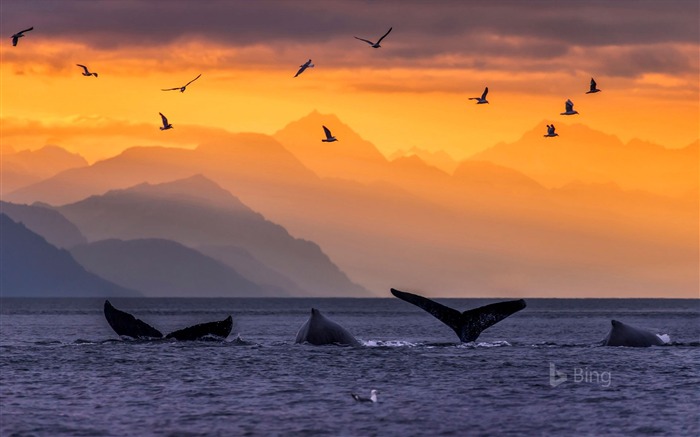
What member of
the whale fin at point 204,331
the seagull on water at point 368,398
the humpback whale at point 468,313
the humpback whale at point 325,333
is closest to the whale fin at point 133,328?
the whale fin at point 204,331

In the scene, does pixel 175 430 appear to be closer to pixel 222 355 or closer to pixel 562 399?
pixel 562 399

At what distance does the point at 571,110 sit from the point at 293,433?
42.9 metres

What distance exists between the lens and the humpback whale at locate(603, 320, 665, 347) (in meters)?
67.3

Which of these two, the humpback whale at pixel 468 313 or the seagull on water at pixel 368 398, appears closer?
the seagull on water at pixel 368 398

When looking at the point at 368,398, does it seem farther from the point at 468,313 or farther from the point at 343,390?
the point at 468,313

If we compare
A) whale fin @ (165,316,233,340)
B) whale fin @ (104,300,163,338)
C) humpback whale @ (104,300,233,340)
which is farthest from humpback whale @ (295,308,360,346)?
whale fin @ (104,300,163,338)

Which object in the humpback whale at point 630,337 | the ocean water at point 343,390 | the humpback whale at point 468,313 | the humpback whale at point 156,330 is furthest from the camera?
the humpback whale at point 156,330

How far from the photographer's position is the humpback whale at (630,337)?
6731 centimetres

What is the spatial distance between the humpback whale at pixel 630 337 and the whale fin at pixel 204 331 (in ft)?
63.9

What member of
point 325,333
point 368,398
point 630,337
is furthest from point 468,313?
point 368,398

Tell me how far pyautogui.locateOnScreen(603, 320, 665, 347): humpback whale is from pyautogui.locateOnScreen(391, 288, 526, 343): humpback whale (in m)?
7.59

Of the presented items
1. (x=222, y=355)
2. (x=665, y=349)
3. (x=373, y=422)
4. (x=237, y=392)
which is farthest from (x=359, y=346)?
(x=373, y=422)

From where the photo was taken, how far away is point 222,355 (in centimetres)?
6084

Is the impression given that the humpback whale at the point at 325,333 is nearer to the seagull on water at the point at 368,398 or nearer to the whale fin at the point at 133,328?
the whale fin at the point at 133,328
